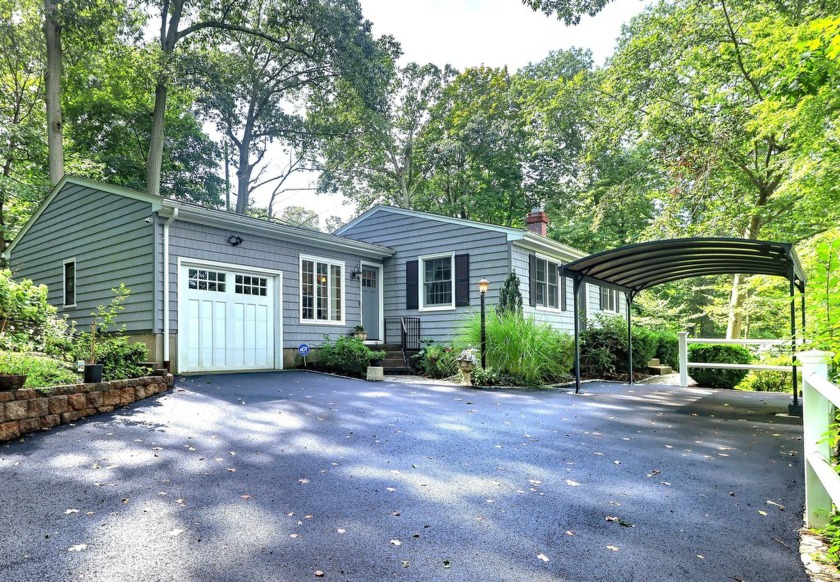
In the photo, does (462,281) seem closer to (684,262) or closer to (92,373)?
(684,262)

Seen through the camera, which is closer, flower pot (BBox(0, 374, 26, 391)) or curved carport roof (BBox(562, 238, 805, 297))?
flower pot (BBox(0, 374, 26, 391))

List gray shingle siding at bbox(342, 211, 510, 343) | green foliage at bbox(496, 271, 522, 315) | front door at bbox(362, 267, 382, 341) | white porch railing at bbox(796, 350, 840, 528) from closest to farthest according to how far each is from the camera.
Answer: white porch railing at bbox(796, 350, 840, 528) < green foliage at bbox(496, 271, 522, 315) < gray shingle siding at bbox(342, 211, 510, 343) < front door at bbox(362, 267, 382, 341)

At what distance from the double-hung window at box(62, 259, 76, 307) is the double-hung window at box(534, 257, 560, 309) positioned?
10.8m

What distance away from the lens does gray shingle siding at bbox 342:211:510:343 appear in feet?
38.0

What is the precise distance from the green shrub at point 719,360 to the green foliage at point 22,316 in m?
11.1

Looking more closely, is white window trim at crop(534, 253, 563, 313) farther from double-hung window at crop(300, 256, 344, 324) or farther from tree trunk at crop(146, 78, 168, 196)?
tree trunk at crop(146, 78, 168, 196)

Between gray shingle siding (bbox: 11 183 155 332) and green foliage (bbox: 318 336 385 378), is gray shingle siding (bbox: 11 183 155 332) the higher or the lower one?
the higher one

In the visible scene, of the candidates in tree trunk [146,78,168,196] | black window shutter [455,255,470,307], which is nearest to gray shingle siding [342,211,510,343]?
black window shutter [455,255,470,307]

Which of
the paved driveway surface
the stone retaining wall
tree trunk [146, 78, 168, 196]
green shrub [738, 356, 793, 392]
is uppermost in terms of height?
tree trunk [146, 78, 168, 196]

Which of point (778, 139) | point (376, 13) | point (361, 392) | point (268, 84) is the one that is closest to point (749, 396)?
point (361, 392)

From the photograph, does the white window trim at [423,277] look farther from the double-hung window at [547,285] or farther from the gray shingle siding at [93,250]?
the gray shingle siding at [93,250]

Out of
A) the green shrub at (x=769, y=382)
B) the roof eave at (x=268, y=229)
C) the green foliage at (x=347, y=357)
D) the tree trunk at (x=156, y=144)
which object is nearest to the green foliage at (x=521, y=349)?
the green foliage at (x=347, y=357)

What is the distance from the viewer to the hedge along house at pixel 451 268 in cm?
1165

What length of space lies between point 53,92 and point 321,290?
10118mm
